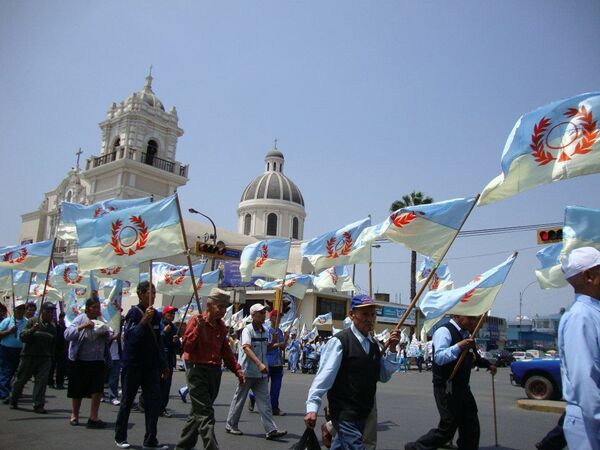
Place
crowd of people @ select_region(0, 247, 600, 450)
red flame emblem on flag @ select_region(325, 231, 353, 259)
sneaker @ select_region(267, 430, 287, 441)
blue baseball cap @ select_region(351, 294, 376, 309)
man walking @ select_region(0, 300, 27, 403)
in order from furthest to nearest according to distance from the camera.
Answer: red flame emblem on flag @ select_region(325, 231, 353, 259), man walking @ select_region(0, 300, 27, 403), sneaker @ select_region(267, 430, 287, 441), blue baseball cap @ select_region(351, 294, 376, 309), crowd of people @ select_region(0, 247, 600, 450)

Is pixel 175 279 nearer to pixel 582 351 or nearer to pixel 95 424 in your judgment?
pixel 95 424

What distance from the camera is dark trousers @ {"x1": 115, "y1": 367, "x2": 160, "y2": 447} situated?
6.33 m

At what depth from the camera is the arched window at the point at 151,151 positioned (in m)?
52.2

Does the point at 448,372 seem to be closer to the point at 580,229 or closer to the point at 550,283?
the point at 580,229

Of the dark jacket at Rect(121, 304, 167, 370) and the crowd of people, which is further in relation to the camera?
the dark jacket at Rect(121, 304, 167, 370)

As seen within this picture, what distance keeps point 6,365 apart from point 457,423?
831 centimetres

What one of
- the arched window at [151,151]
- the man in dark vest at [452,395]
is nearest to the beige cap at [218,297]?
the man in dark vest at [452,395]

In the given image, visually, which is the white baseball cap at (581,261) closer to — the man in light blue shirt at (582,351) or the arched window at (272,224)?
the man in light blue shirt at (582,351)

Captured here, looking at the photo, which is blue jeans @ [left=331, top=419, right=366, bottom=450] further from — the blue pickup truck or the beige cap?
the blue pickup truck

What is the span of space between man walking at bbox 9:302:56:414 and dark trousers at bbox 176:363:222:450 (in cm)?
422

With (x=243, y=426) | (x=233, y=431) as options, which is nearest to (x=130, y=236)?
(x=233, y=431)

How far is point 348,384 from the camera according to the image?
14.0 ft

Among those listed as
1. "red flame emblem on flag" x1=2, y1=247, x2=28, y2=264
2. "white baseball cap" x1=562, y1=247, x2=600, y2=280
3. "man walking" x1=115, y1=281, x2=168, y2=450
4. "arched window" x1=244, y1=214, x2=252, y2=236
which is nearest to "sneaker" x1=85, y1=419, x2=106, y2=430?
"man walking" x1=115, y1=281, x2=168, y2=450

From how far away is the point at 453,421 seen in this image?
5922 mm
